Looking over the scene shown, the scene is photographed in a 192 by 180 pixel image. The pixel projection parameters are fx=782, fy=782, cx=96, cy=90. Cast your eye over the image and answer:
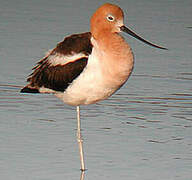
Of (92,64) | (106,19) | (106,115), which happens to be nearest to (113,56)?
(92,64)

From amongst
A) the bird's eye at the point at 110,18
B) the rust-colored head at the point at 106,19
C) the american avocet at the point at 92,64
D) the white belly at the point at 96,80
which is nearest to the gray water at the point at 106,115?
the american avocet at the point at 92,64

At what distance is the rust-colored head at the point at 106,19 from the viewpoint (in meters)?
7.86

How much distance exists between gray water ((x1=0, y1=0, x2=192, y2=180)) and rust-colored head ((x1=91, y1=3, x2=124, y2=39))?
3.80 feet

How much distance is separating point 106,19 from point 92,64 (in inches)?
24.4

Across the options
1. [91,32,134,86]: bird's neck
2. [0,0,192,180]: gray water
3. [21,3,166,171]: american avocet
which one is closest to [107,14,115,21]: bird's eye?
[21,3,166,171]: american avocet

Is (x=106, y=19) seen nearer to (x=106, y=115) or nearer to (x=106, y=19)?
(x=106, y=19)

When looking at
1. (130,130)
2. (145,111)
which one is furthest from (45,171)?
(145,111)

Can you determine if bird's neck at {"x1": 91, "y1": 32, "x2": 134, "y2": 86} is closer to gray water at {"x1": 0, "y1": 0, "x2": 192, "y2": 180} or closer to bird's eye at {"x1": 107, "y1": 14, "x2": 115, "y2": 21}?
bird's eye at {"x1": 107, "y1": 14, "x2": 115, "y2": 21}

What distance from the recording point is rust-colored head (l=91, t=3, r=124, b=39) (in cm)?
786

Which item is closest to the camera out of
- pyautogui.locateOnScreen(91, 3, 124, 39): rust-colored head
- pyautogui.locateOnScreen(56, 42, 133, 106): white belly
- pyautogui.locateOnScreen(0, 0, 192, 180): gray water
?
pyautogui.locateOnScreen(0, 0, 192, 180): gray water

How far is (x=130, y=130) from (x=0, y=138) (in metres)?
1.43

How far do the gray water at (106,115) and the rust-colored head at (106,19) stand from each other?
116 cm

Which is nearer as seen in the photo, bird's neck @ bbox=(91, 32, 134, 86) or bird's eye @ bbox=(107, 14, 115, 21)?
bird's neck @ bbox=(91, 32, 134, 86)

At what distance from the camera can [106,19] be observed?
7.88m
